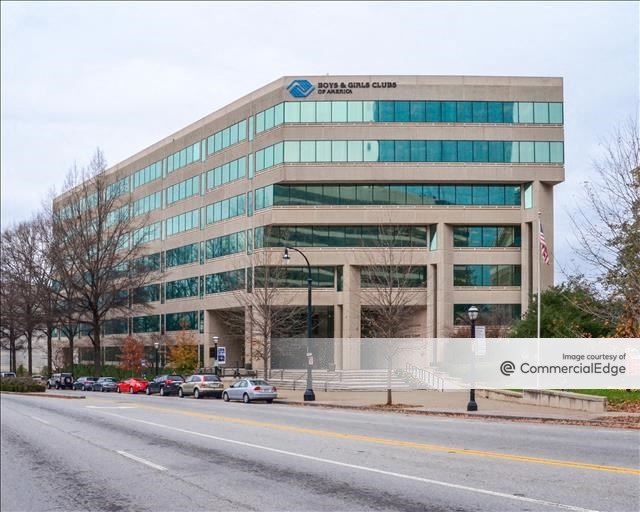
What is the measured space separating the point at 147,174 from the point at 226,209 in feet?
71.4

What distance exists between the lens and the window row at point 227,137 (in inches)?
2923

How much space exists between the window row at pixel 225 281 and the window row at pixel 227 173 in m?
8.97

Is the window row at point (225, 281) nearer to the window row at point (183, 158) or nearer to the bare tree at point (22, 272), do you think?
the window row at point (183, 158)

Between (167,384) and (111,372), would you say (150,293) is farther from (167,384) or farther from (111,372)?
(167,384)

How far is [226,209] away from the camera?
76625mm

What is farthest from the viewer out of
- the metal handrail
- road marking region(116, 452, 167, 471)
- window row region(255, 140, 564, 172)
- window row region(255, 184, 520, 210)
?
window row region(255, 184, 520, 210)

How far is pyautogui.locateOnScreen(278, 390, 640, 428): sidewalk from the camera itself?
24.2m

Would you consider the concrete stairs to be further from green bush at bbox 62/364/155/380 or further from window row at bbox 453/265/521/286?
green bush at bbox 62/364/155/380

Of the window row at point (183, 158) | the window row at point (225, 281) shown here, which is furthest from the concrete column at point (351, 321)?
the window row at point (183, 158)

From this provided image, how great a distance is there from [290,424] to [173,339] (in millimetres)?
58395

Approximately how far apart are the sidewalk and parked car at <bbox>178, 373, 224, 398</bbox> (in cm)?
506

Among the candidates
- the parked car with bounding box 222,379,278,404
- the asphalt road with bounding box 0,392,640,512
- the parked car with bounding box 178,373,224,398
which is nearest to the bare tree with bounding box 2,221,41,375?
the parked car with bounding box 178,373,224,398

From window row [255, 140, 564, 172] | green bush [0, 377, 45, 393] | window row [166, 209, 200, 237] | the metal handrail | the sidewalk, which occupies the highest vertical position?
window row [255, 140, 564, 172]

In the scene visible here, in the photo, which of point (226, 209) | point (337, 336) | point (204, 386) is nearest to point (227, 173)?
point (226, 209)
